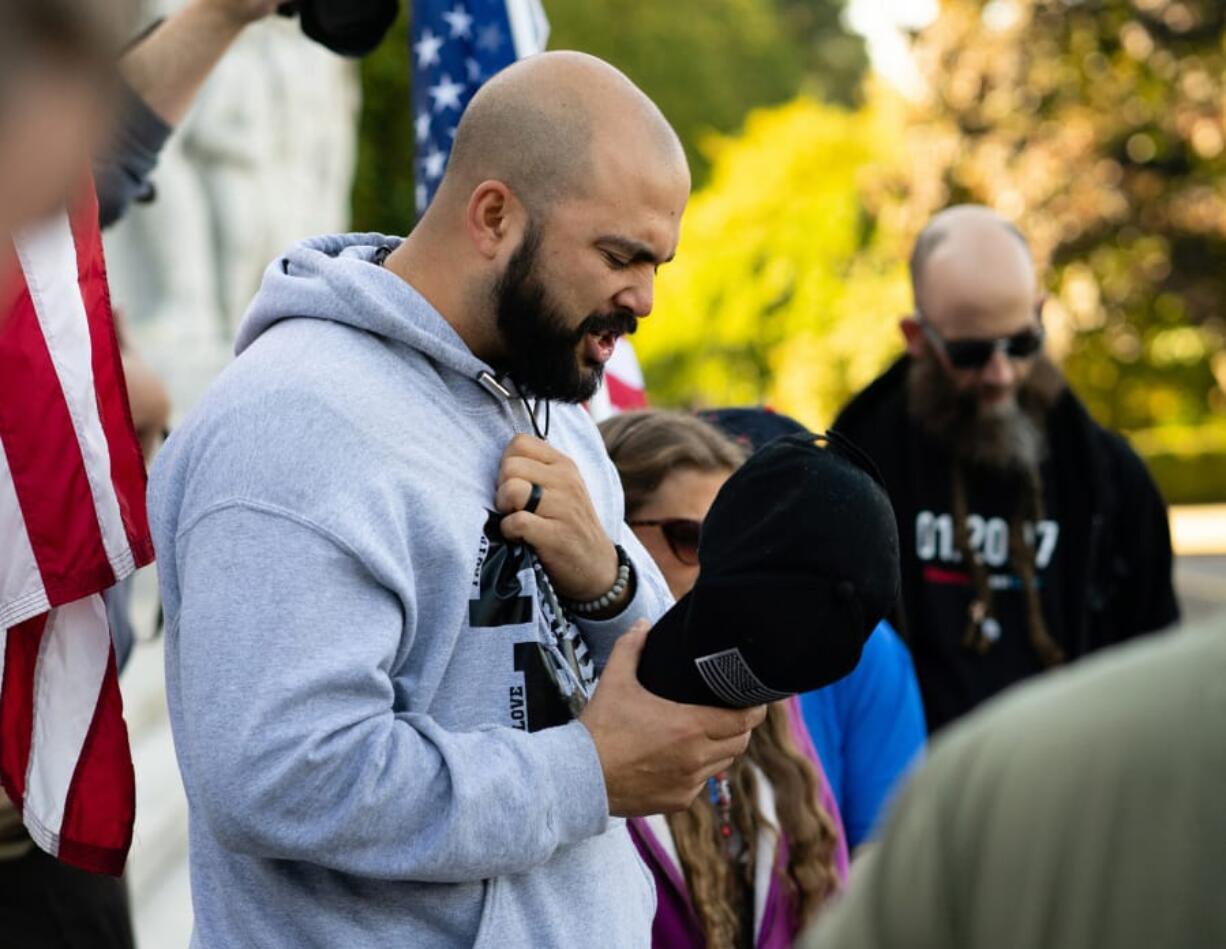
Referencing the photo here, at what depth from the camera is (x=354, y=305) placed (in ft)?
6.97

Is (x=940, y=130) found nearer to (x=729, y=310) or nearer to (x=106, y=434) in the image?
(x=729, y=310)

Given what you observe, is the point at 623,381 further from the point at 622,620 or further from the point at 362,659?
the point at 362,659

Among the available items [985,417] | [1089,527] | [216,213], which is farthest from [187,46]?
[216,213]

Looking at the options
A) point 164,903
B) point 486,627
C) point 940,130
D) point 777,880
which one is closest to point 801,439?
point 486,627

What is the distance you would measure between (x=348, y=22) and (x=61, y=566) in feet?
3.27

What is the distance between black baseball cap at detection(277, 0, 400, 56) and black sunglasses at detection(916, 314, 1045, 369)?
7.25 feet

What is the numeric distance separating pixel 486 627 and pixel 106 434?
0.87m

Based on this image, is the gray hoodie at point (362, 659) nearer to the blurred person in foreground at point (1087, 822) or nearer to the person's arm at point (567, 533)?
the person's arm at point (567, 533)

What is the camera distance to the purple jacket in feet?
8.93

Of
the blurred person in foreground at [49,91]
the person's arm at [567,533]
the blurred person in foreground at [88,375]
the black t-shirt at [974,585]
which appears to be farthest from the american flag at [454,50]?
the blurred person in foreground at [49,91]

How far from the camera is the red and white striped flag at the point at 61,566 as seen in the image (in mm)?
2529

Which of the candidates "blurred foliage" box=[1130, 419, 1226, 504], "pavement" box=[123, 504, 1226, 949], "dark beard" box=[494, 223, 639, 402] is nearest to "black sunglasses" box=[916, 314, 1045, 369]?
"pavement" box=[123, 504, 1226, 949]

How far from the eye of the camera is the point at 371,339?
212cm

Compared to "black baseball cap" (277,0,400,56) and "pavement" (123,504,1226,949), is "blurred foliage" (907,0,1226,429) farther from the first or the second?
"black baseball cap" (277,0,400,56)
